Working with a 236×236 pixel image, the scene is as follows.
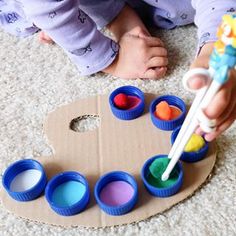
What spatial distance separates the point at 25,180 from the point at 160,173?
0.18 m

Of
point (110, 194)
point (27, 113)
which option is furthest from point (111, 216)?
point (27, 113)

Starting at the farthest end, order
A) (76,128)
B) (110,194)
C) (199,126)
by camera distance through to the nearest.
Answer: (76,128), (110,194), (199,126)

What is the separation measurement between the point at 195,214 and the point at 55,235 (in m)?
0.18

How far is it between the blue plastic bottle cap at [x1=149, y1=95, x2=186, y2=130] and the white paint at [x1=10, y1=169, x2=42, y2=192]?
0.59 ft

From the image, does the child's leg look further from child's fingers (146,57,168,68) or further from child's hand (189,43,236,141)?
child's hand (189,43,236,141)

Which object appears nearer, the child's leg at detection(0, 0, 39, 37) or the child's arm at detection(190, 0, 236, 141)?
the child's arm at detection(190, 0, 236, 141)

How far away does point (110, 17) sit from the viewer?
86 centimetres

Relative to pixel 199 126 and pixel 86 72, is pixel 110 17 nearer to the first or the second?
pixel 86 72

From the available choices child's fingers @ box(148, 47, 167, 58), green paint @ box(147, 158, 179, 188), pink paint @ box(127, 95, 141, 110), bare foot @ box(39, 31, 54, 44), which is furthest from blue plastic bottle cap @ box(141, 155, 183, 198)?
bare foot @ box(39, 31, 54, 44)

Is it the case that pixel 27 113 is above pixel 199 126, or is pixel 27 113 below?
below

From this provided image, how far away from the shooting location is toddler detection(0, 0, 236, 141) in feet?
2.42

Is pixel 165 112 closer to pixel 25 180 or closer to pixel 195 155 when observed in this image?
pixel 195 155

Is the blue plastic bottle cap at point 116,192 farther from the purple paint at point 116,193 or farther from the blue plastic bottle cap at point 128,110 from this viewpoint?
the blue plastic bottle cap at point 128,110

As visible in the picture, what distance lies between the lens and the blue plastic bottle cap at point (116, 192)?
590mm
